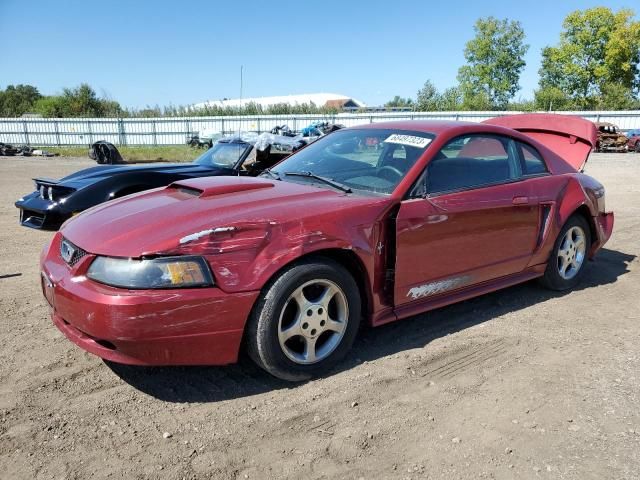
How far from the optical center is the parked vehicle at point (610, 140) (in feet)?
97.3

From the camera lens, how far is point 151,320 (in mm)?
2568

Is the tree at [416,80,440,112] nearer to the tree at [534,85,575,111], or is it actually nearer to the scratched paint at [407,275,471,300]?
the tree at [534,85,575,111]

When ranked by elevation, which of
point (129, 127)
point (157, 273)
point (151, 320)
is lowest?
point (129, 127)

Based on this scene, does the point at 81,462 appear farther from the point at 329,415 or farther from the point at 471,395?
the point at 471,395

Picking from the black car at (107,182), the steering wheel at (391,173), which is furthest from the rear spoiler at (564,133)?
the black car at (107,182)

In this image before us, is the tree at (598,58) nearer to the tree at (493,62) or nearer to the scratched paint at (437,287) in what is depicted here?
the tree at (493,62)

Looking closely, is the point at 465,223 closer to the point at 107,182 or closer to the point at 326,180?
the point at 326,180

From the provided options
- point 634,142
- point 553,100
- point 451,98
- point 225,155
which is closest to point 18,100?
point 451,98

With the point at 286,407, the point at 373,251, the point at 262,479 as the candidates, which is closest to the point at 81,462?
the point at 262,479

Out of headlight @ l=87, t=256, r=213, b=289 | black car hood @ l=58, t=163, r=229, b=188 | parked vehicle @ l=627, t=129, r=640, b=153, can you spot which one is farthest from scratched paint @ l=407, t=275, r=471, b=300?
parked vehicle @ l=627, t=129, r=640, b=153

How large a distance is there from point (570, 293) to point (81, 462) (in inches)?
168

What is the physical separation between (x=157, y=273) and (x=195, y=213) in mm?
479

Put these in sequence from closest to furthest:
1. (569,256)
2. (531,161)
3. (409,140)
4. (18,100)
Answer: (409,140), (531,161), (569,256), (18,100)

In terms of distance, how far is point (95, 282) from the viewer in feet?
8.83
